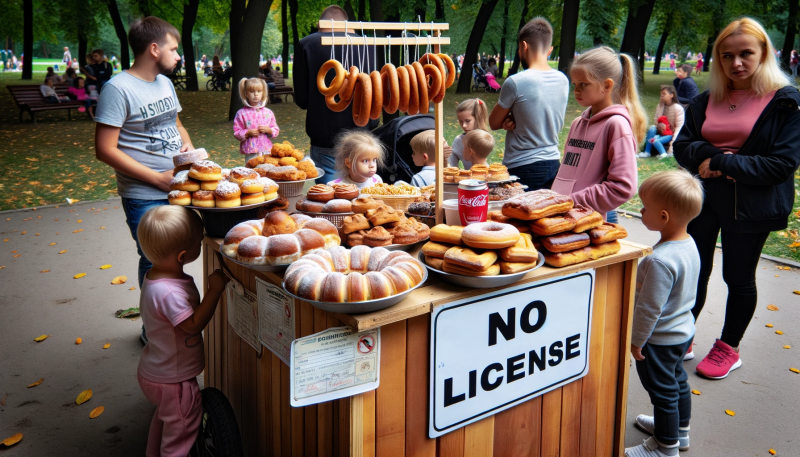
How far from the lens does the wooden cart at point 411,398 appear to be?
87.5 inches

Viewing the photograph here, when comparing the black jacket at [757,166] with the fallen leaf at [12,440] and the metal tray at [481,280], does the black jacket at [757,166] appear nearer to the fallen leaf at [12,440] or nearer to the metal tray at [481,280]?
the metal tray at [481,280]

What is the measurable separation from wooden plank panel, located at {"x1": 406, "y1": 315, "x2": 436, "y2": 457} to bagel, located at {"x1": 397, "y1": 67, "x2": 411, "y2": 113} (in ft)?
3.45

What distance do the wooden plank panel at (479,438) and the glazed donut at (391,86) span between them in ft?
4.67

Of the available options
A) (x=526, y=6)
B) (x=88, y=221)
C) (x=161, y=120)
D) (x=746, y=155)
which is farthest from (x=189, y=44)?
(x=746, y=155)

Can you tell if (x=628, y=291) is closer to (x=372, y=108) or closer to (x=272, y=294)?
(x=372, y=108)

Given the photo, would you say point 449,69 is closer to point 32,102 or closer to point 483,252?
point 483,252

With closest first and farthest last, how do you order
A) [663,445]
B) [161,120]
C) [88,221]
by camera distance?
[663,445]
[161,120]
[88,221]

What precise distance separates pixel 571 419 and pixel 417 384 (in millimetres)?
1015

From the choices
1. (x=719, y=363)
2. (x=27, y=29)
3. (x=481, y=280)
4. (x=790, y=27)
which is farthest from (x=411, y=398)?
(x=27, y=29)

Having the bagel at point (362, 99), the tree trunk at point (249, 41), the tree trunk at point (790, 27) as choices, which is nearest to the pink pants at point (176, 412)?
the bagel at point (362, 99)

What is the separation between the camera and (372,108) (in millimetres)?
2818

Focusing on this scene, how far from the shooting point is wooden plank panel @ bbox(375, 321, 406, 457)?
222 cm

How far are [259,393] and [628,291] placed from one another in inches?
74.0

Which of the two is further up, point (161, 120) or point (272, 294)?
point (161, 120)
